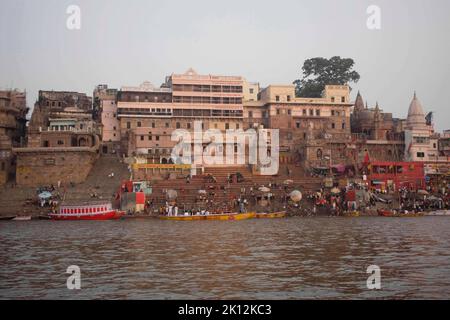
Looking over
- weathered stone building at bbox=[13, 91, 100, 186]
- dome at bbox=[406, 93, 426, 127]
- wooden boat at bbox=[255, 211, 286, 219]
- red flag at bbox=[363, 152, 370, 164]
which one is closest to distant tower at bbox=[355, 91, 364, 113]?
dome at bbox=[406, 93, 426, 127]

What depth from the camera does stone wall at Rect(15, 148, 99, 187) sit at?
55.5 meters

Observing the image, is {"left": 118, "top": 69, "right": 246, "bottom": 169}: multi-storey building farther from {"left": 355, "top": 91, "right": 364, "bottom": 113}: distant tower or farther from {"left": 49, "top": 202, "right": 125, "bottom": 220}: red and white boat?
{"left": 355, "top": 91, "right": 364, "bottom": 113}: distant tower

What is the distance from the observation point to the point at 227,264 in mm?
19391

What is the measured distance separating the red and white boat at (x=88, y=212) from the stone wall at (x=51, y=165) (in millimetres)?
9321

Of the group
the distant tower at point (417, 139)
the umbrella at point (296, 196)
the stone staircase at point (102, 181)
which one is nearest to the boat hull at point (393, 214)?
the umbrella at point (296, 196)

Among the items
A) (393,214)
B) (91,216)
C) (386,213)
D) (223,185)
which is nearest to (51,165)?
(91,216)

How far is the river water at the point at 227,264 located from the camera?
1475 cm

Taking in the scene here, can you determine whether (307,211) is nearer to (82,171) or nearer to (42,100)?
(82,171)

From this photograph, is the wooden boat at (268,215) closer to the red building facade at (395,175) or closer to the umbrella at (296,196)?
the umbrella at (296,196)

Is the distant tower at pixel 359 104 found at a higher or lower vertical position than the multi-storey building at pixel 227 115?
higher

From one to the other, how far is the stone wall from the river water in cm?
2390

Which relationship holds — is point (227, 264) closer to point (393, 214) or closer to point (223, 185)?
point (223, 185)

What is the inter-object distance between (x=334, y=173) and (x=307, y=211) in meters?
12.1
